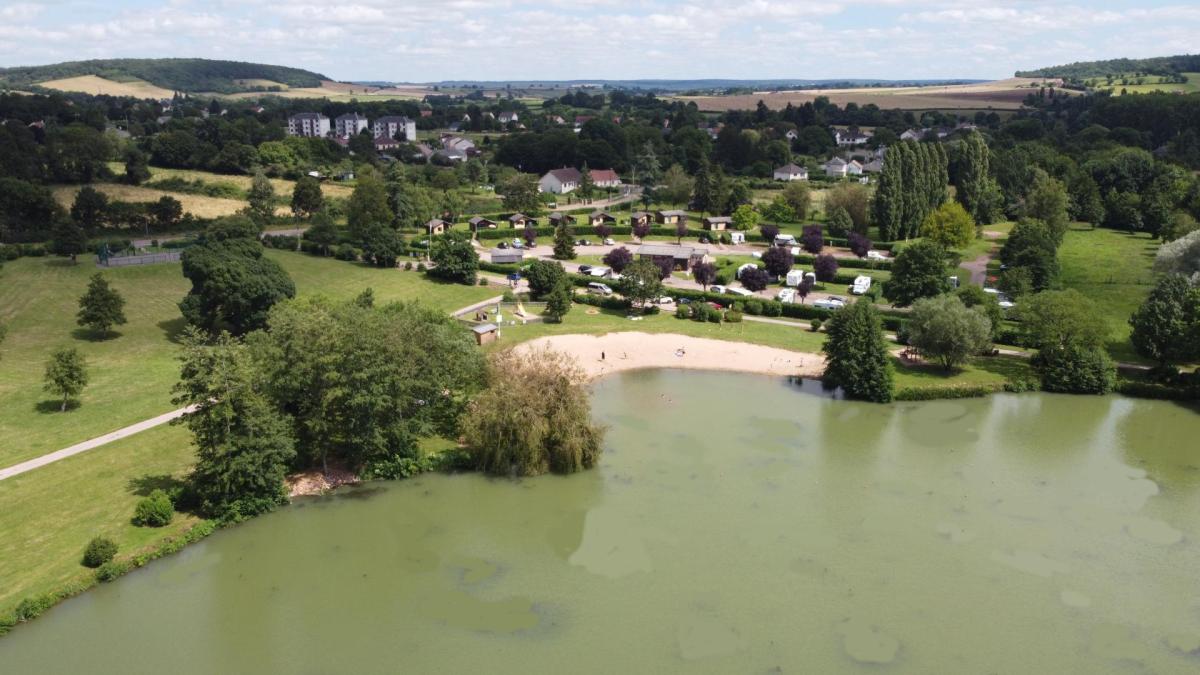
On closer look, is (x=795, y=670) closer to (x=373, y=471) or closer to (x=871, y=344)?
(x=373, y=471)

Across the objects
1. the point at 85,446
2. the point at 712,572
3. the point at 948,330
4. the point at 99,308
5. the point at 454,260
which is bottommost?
the point at 712,572

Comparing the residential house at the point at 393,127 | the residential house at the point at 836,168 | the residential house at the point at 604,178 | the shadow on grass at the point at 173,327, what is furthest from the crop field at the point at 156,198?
the residential house at the point at 836,168

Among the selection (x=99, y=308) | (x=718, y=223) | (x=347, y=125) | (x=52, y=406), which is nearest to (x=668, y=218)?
(x=718, y=223)

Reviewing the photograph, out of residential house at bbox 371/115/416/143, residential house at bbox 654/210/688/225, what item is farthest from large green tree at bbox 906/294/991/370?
residential house at bbox 371/115/416/143

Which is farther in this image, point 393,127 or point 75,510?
point 393,127

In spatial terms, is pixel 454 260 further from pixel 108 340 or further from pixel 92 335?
pixel 92 335

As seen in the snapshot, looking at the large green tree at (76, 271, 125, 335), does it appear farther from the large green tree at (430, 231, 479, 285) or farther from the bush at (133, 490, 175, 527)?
the large green tree at (430, 231, 479, 285)

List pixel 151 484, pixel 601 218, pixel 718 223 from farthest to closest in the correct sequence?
1. pixel 601 218
2. pixel 718 223
3. pixel 151 484
